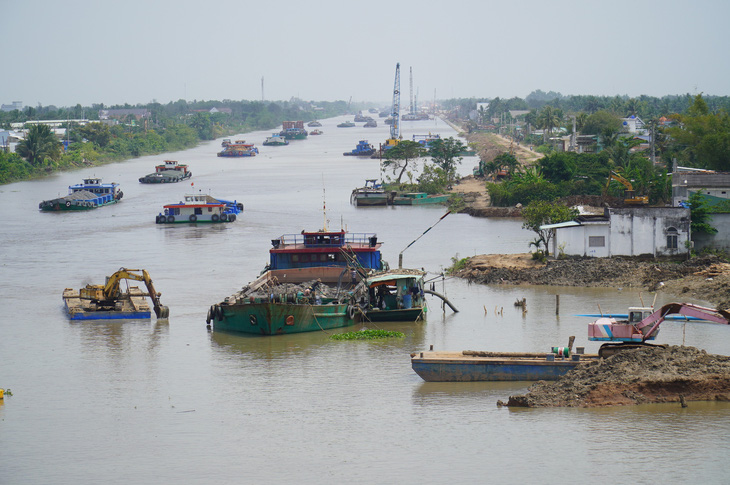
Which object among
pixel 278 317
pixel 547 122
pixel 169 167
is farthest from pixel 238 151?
pixel 278 317

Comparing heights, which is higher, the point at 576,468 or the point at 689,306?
the point at 689,306

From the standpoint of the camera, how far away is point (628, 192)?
3416cm

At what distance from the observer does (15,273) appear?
110 feet

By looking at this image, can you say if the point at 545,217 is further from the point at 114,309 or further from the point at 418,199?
the point at 418,199

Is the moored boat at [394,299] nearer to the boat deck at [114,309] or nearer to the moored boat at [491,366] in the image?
the moored boat at [491,366]

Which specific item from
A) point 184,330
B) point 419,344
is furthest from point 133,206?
point 419,344

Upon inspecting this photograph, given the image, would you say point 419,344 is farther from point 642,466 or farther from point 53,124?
point 53,124

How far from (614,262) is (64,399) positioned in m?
17.1

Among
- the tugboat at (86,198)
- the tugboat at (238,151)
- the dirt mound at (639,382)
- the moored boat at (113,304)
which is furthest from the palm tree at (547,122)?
the dirt mound at (639,382)

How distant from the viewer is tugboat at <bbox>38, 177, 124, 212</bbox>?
53125 millimetres

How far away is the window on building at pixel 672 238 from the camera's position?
29.4 meters

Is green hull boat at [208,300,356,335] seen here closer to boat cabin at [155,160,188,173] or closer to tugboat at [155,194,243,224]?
tugboat at [155,194,243,224]

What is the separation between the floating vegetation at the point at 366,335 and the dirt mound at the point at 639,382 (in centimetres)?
617

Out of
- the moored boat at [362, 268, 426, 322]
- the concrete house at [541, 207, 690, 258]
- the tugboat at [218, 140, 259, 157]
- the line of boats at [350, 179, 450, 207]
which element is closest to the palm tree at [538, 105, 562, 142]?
the tugboat at [218, 140, 259, 157]
